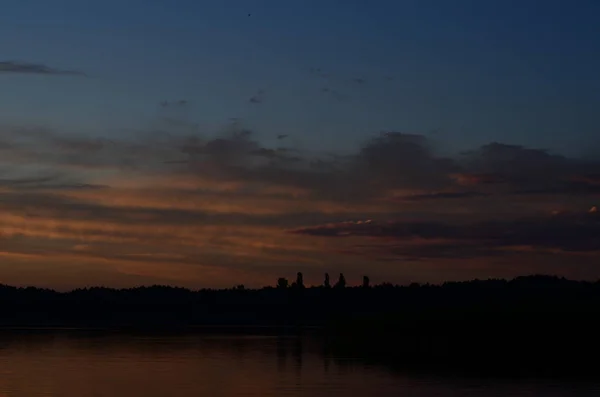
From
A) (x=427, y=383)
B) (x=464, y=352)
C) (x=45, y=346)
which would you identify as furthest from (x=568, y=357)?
(x=45, y=346)

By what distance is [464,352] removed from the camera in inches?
2280

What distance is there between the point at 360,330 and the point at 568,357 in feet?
65.8

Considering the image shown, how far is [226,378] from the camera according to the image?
4241 centimetres

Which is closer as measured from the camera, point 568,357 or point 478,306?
point 568,357

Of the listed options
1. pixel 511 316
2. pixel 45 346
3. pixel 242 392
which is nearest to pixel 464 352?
pixel 511 316

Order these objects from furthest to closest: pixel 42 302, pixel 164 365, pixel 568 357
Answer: pixel 42 302
pixel 568 357
pixel 164 365

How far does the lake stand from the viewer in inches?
1439

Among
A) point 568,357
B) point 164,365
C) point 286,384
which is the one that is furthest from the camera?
point 568,357

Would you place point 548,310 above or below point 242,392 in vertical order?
above

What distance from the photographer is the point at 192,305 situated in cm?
17188

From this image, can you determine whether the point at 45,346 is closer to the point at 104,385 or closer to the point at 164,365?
the point at 164,365

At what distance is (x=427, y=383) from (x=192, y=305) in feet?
440

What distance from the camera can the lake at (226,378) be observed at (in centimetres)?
3656

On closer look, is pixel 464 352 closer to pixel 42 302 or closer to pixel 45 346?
pixel 45 346
